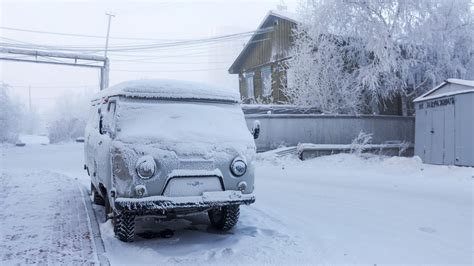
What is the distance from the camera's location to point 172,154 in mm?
5145

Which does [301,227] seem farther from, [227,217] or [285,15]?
[285,15]

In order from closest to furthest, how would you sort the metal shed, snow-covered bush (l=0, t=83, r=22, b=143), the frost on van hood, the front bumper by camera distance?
1. the front bumper
2. the frost on van hood
3. the metal shed
4. snow-covered bush (l=0, t=83, r=22, b=143)

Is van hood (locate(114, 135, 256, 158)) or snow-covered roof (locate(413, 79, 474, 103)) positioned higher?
snow-covered roof (locate(413, 79, 474, 103))

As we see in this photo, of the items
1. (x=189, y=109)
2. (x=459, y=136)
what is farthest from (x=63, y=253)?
(x=459, y=136)

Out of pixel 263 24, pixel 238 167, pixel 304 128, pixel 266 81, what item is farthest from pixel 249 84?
pixel 238 167

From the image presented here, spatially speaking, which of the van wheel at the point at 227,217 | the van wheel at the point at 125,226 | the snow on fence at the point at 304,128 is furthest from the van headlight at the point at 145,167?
the snow on fence at the point at 304,128

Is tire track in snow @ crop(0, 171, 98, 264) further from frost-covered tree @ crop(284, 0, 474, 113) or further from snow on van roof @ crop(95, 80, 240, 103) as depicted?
frost-covered tree @ crop(284, 0, 474, 113)

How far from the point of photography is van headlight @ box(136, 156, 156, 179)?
195 inches

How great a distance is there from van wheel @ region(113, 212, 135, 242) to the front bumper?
407 millimetres

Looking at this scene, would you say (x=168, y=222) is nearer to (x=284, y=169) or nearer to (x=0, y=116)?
(x=284, y=169)

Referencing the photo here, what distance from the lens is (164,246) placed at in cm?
534

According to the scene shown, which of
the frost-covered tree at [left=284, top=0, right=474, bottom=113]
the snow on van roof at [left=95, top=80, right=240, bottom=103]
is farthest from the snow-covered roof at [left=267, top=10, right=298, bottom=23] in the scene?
the snow on van roof at [left=95, top=80, right=240, bottom=103]

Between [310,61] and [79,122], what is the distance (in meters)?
27.8

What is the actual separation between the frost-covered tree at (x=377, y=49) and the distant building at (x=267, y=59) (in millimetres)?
3475
